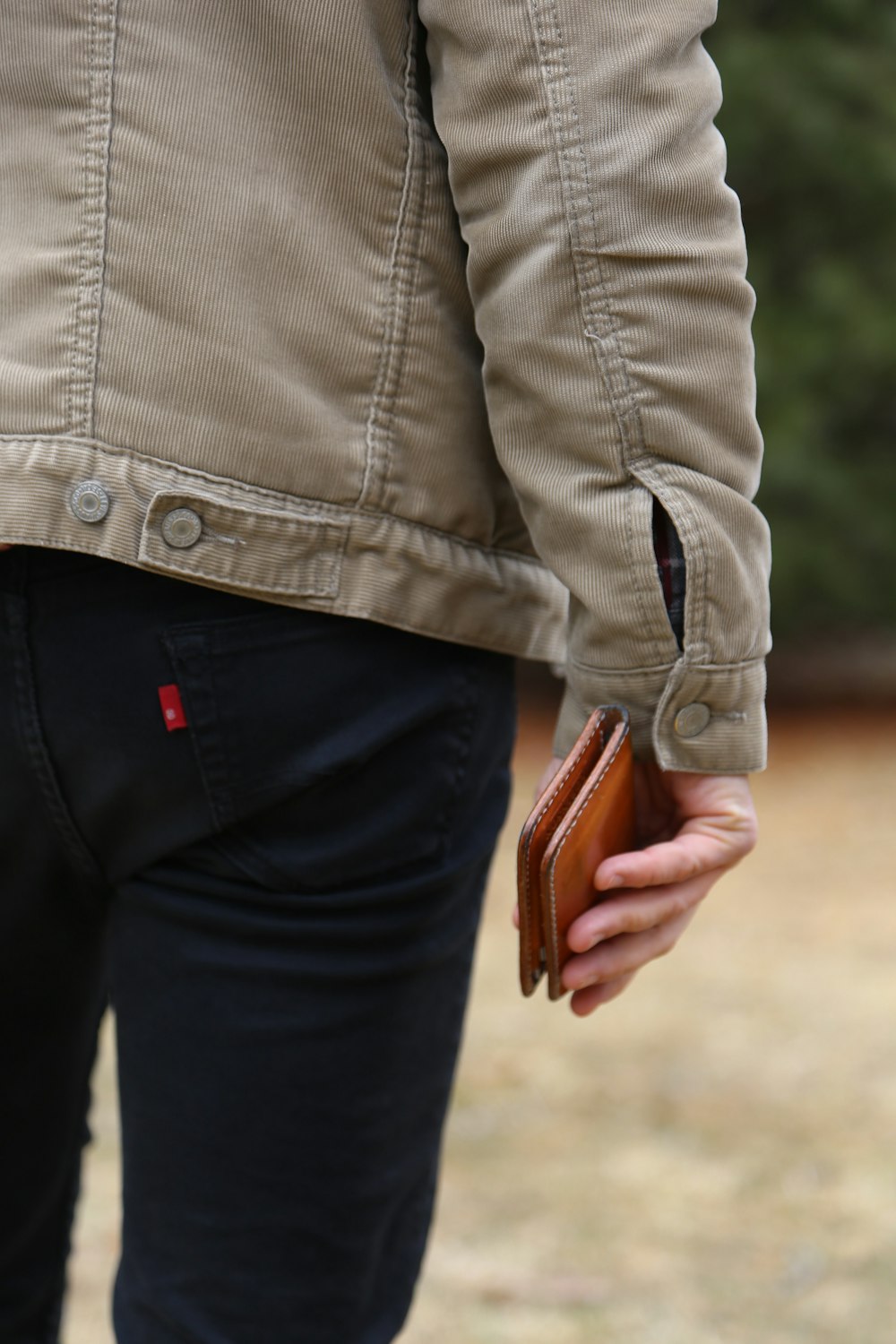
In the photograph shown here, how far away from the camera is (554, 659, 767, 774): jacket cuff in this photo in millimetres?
1122

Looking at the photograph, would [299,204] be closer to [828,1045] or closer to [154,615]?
[154,615]

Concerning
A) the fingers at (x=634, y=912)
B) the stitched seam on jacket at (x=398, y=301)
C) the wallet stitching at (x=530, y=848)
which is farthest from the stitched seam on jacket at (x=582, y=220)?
the fingers at (x=634, y=912)

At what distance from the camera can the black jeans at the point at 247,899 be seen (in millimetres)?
1057

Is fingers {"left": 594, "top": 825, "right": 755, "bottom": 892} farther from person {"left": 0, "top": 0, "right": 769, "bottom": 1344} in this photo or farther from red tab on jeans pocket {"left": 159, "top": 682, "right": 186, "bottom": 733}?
red tab on jeans pocket {"left": 159, "top": 682, "right": 186, "bottom": 733}

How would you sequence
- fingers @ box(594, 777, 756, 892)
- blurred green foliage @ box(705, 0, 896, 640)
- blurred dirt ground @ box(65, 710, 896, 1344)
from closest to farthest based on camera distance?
fingers @ box(594, 777, 756, 892)
blurred dirt ground @ box(65, 710, 896, 1344)
blurred green foliage @ box(705, 0, 896, 640)

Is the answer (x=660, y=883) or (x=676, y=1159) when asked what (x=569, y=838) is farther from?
(x=676, y=1159)

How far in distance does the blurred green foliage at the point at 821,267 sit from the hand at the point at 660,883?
5.43 m

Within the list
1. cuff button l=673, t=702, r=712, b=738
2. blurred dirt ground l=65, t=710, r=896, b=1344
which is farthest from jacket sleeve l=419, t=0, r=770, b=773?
blurred dirt ground l=65, t=710, r=896, b=1344

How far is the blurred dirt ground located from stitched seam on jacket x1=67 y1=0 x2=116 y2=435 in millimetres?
1698

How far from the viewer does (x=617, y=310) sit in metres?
1.04

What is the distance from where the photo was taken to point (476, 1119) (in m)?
2.97

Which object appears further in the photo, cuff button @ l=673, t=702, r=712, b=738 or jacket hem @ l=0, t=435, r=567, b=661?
cuff button @ l=673, t=702, r=712, b=738

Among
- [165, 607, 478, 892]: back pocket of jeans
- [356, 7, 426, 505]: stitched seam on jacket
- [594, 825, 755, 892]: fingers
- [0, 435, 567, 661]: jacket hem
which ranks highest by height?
[356, 7, 426, 505]: stitched seam on jacket

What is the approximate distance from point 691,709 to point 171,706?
400 millimetres
